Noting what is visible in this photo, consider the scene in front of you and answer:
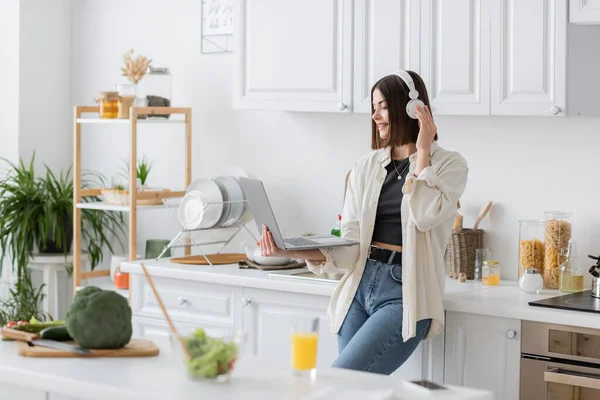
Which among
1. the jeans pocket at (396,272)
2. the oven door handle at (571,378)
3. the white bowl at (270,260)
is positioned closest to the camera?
the oven door handle at (571,378)

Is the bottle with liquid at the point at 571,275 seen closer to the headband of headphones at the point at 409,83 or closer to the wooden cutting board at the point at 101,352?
the headband of headphones at the point at 409,83

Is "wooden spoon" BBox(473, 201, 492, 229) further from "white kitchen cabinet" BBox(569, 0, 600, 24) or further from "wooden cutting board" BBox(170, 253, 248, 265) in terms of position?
"wooden cutting board" BBox(170, 253, 248, 265)

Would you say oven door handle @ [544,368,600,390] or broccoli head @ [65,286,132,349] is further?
oven door handle @ [544,368,600,390]

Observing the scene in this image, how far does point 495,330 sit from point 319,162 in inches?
55.1

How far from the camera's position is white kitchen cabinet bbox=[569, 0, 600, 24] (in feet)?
10.7

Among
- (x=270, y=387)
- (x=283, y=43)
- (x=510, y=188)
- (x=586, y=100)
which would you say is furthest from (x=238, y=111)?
(x=270, y=387)

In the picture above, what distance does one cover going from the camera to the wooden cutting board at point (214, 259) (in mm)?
4234

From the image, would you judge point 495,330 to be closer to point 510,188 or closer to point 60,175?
point 510,188

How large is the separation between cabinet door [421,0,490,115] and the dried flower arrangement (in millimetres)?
1530

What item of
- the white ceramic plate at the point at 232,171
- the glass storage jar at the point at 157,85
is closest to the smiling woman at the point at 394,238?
the white ceramic plate at the point at 232,171

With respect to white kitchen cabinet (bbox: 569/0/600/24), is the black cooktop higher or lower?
lower

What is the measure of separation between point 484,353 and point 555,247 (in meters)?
0.55

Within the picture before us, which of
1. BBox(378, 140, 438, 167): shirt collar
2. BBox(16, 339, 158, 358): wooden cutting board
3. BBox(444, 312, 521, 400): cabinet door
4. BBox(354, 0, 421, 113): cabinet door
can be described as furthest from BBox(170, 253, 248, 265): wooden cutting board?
BBox(16, 339, 158, 358): wooden cutting board

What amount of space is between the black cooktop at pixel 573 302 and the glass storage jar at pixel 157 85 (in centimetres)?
209
